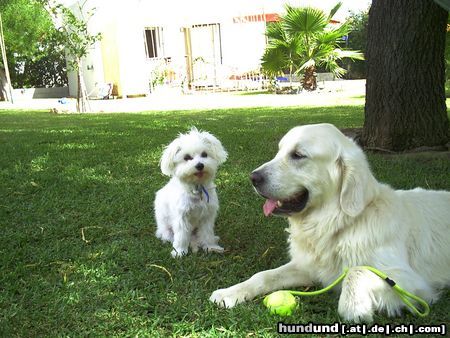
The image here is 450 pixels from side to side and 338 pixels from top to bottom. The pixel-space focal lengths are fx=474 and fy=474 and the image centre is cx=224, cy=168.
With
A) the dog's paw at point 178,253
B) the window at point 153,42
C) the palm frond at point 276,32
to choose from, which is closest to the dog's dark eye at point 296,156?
the dog's paw at point 178,253

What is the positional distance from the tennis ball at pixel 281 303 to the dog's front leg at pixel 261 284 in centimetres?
14

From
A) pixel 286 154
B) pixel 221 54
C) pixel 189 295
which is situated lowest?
pixel 189 295

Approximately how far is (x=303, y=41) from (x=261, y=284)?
17.9 metres

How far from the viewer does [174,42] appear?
26328 millimetres

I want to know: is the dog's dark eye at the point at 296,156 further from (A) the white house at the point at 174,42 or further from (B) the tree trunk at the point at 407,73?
(A) the white house at the point at 174,42

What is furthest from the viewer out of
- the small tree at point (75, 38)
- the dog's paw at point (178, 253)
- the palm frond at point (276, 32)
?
the palm frond at point (276, 32)

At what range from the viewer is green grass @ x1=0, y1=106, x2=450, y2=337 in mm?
2615

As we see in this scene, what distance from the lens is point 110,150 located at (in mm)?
7605

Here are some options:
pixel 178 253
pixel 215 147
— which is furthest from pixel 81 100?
pixel 178 253

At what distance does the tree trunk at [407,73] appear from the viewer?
5859mm

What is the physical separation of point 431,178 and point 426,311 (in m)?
2.99

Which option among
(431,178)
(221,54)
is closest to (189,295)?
(431,178)

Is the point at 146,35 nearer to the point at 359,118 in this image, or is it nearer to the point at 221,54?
the point at 221,54

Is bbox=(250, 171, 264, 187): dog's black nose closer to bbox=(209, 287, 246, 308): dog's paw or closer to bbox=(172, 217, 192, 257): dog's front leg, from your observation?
bbox=(209, 287, 246, 308): dog's paw
